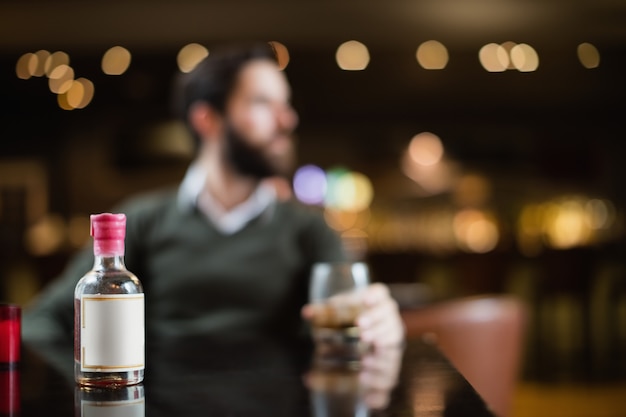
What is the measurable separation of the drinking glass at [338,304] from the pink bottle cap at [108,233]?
50 cm

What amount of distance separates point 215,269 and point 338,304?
0.69 meters

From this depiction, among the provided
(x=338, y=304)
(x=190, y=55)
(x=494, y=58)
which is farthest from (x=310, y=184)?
(x=338, y=304)

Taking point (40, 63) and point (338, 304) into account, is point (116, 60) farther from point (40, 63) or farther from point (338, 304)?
point (338, 304)

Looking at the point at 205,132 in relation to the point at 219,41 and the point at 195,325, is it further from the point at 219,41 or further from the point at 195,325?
the point at 219,41

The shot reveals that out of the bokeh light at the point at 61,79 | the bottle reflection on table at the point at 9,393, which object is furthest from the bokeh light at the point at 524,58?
the bottle reflection on table at the point at 9,393

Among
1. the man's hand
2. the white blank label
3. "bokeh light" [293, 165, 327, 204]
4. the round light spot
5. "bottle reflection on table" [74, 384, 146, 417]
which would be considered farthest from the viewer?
"bokeh light" [293, 165, 327, 204]

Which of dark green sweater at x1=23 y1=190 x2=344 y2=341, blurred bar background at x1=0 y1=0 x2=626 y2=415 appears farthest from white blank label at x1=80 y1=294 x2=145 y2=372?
blurred bar background at x1=0 y1=0 x2=626 y2=415

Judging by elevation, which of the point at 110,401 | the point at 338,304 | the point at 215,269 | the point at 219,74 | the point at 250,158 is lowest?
the point at 110,401

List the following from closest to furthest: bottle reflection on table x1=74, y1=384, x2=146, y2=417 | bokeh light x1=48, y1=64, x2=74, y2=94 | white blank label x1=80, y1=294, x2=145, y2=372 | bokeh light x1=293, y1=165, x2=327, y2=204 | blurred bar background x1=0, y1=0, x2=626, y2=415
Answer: bottle reflection on table x1=74, y1=384, x2=146, y2=417 < white blank label x1=80, y1=294, x2=145, y2=372 < blurred bar background x1=0, y1=0, x2=626, y2=415 < bokeh light x1=48, y1=64, x2=74, y2=94 < bokeh light x1=293, y1=165, x2=327, y2=204

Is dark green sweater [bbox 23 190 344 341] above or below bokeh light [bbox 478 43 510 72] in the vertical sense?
below

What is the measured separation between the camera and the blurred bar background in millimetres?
5328

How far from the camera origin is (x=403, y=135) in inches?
271

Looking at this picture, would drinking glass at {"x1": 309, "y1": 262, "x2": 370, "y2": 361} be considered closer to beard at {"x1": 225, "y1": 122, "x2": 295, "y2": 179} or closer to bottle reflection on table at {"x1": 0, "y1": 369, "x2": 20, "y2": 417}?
bottle reflection on table at {"x1": 0, "y1": 369, "x2": 20, "y2": 417}

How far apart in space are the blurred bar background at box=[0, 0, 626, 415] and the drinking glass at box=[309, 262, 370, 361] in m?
3.80
